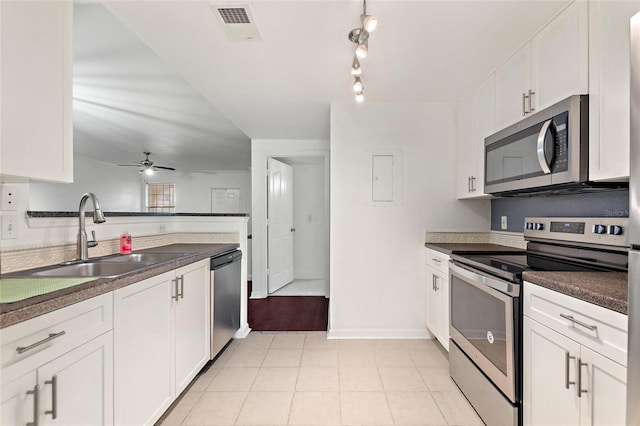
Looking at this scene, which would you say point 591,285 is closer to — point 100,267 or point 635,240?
point 635,240

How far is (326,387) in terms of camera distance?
211cm

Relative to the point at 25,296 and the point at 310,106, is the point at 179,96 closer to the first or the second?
the point at 310,106

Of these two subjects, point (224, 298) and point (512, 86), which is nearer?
point (512, 86)

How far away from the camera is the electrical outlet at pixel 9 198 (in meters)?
1.37

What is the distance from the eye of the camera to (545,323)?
1.31 meters

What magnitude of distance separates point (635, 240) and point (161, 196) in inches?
337

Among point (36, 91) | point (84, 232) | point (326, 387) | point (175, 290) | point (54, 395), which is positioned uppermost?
point (36, 91)

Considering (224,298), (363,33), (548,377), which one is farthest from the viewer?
(224,298)

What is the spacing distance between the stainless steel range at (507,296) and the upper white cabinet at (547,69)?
27.4 inches

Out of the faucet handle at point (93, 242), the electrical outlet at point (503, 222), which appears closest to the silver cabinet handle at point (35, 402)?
the faucet handle at point (93, 242)

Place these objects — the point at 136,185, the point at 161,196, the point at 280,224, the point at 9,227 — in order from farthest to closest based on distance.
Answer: the point at 161,196, the point at 136,185, the point at 280,224, the point at 9,227

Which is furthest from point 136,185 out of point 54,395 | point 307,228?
point 54,395

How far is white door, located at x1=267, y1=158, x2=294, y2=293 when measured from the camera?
179 inches

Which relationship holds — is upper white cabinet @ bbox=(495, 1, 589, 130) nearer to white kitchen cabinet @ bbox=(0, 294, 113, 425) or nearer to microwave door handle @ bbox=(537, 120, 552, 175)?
microwave door handle @ bbox=(537, 120, 552, 175)
